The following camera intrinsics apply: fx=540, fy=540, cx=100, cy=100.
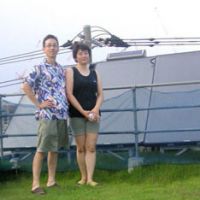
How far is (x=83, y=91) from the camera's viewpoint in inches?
236

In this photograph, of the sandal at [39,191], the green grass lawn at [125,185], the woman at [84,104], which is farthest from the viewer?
the woman at [84,104]

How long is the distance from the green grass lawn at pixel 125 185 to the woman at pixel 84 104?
1.30 feet

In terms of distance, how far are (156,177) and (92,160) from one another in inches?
34.4

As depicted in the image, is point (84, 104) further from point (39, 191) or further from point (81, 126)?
point (39, 191)

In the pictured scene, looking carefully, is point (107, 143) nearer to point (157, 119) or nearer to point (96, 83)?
point (157, 119)

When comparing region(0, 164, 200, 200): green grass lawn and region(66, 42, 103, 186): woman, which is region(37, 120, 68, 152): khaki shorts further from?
region(0, 164, 200, 200): green grass lawn

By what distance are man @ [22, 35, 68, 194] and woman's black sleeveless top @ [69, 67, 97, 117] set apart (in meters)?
0.14

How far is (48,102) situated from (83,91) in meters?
0.45

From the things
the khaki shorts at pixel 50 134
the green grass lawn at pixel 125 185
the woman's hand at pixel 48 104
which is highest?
the woman's hand at pixel 48 104

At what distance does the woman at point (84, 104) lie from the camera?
5945 millimetres

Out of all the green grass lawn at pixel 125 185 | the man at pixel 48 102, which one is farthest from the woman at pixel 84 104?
the green grass lawn at pixel 125 185

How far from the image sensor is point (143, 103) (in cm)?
816

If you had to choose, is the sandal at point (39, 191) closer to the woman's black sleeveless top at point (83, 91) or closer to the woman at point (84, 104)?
the woman at point (84, 104)

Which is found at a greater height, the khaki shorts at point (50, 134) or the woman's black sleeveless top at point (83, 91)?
the woman's black sleeveless top at point (83, 91)
